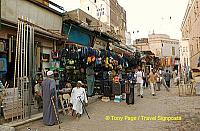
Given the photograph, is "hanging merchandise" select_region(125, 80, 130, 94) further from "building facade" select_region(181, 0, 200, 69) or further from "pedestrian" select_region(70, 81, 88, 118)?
"building facade" select_region(181, 0, 200, 69)

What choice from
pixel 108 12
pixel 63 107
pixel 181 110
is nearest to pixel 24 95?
pixel 63 107

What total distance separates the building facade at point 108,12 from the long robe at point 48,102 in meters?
29.1

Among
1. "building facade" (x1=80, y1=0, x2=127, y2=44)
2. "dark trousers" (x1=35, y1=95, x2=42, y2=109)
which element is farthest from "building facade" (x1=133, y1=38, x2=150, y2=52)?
"dark trousers" (x1=35, y1=95, x2=42, y2=109)

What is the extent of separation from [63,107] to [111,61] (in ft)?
18.3

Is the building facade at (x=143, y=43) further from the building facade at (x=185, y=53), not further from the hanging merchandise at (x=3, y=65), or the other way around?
the hanging merchandise at (x=3, y=65)

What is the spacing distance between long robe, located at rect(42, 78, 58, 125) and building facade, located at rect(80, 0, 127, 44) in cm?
2911

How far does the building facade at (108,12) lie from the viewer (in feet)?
127

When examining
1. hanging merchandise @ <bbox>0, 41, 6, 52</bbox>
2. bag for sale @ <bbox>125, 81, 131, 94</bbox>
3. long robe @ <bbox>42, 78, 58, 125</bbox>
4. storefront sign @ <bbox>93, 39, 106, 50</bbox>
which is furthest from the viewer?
storefront sign @ <bbox>93, 39, 106, 50</bbox>

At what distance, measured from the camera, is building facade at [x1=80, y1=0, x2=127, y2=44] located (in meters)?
38.7

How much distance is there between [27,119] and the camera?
356 inches

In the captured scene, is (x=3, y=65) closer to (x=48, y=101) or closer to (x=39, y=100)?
(x=39, y=100)

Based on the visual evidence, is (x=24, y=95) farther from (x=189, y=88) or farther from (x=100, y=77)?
(x=189, y=88)

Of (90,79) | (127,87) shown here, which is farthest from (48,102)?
(90,79)

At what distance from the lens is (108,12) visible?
3900 centimetres
